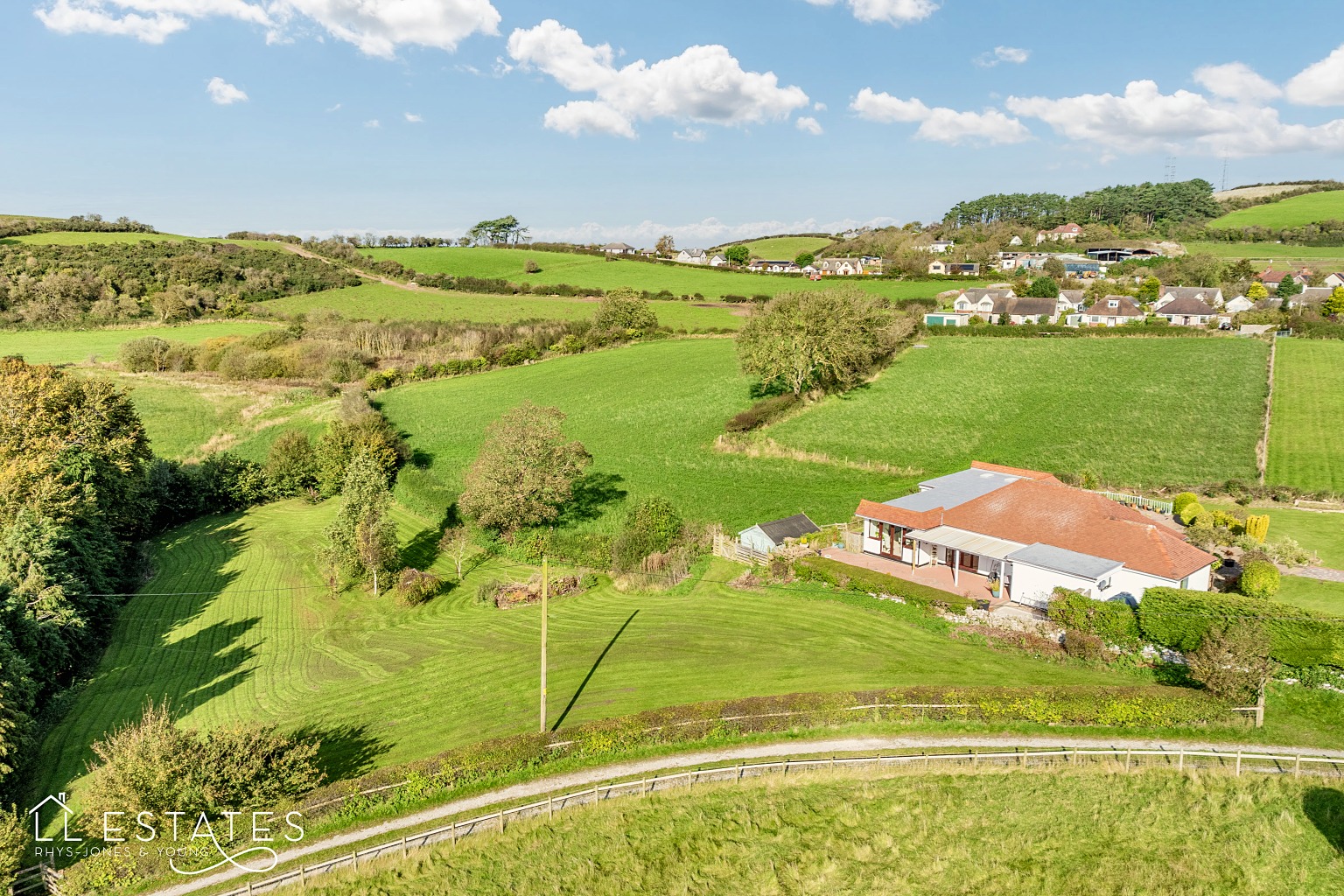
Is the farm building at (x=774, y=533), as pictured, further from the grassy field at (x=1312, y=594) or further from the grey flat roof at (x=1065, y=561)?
the grassy field at (x=1312, y=594)

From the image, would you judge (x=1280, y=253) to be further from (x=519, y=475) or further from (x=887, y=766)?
(x=887, y=766)

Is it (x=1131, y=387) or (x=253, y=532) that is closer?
(x=253, y=532)

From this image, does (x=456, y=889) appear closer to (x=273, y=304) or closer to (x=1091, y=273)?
(x=273, y=304)

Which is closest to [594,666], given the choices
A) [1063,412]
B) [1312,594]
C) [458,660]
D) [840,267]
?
[458,660]

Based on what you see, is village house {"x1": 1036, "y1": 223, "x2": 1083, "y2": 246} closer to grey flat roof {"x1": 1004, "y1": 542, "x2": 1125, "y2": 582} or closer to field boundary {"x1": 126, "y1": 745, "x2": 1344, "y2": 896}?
grey flat roof {"x1": 1004, "y1": 542, "x2": 1125, "y2": 582}

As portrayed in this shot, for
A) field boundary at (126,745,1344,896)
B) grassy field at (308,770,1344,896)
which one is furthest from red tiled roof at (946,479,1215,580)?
grassy field at (308,770,1344,896)

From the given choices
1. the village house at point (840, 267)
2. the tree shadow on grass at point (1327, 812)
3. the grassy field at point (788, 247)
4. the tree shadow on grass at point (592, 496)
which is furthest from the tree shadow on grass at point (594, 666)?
the grassy field at point (788, 247)

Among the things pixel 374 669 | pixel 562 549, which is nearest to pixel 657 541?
pixel 562 549
